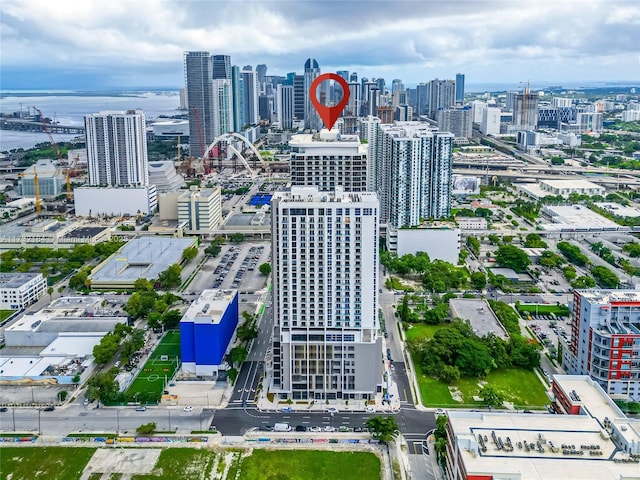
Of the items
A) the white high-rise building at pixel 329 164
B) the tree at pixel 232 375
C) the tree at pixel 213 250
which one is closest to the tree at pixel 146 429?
the tree at pixel 232 375

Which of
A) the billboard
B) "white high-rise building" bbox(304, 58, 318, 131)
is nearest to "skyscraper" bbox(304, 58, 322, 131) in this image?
"white high-rise building" bbox(304, 58, 318, 131)

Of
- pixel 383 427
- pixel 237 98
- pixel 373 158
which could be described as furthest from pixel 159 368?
pixel 237 98

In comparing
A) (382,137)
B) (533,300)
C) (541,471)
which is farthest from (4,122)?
(541,471)

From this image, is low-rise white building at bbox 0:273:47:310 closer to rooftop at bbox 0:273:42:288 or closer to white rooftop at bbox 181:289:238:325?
rooftop at bbox 0:273:42:288

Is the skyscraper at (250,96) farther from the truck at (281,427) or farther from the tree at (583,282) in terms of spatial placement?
the truck at (281,427)

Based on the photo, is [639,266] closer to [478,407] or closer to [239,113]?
[478,407]
